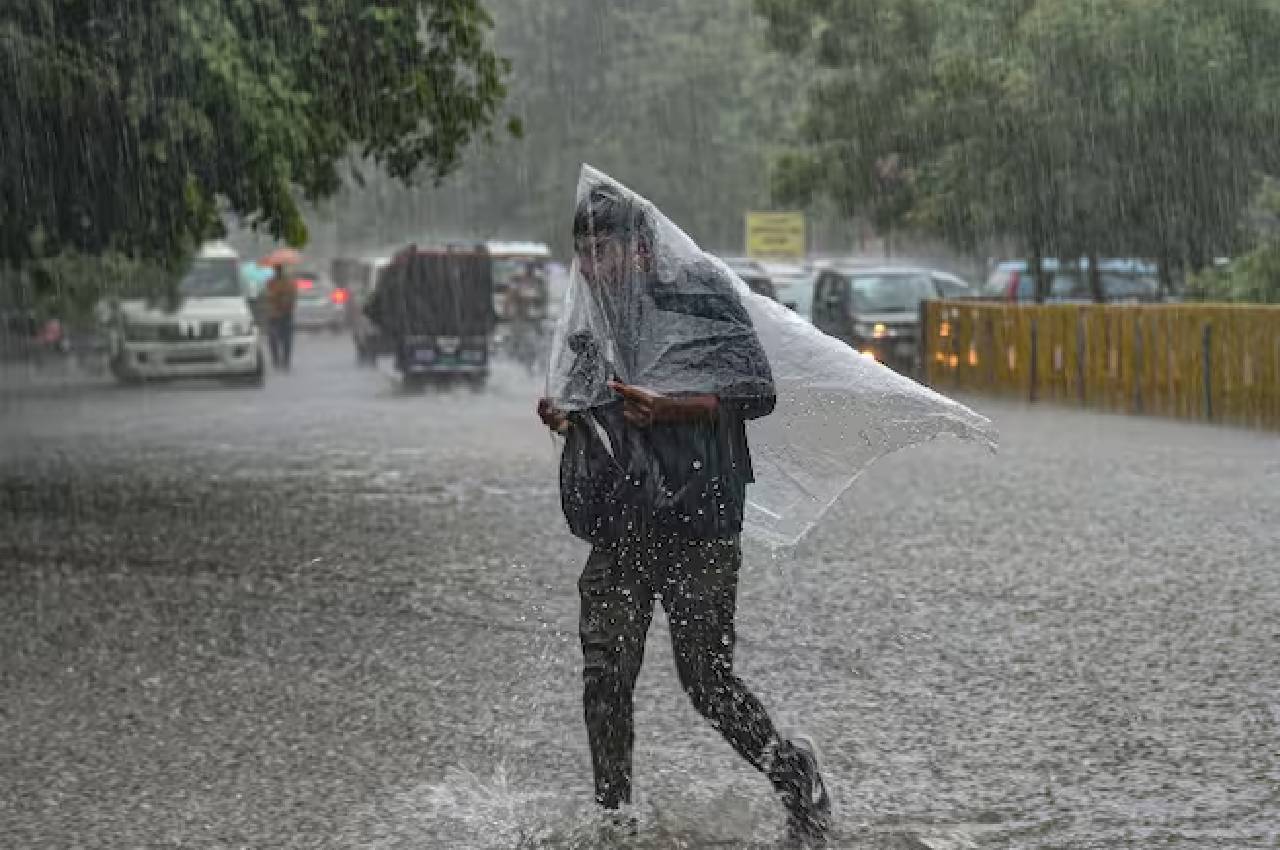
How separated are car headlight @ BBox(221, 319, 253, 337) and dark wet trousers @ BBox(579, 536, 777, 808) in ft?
90.3

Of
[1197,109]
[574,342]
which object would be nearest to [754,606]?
[574,342]

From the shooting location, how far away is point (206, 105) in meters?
13.9

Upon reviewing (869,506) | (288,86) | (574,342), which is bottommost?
(869,506)

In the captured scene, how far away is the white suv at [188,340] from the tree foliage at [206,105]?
50.1 ft

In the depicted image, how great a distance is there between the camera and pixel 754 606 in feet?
34.2

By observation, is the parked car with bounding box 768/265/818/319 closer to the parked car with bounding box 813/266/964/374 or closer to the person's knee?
the parked car with bounding box 813/266/964/374

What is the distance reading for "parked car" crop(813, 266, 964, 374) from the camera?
3141cm

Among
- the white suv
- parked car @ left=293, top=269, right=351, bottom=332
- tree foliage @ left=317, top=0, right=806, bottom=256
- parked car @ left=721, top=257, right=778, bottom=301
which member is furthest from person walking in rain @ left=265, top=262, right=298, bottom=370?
tree foliage @ left=317, top=0, right=806, bottom=256

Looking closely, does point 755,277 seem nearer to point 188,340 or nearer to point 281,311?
point 281,311

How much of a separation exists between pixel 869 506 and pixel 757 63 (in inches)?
2267

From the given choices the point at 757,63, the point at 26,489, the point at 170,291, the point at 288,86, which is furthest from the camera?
the point at 757,63

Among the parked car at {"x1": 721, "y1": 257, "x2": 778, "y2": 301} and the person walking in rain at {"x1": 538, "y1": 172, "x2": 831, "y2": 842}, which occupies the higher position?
the person walking in rain at {"x1": 538, "y1": 172, "x2": 831, "y2": 842}

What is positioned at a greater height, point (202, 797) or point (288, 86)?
point (288, 86)

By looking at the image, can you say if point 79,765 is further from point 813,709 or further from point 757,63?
point 757,63
